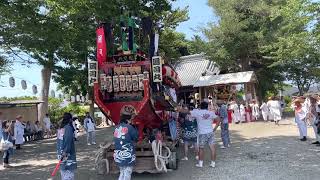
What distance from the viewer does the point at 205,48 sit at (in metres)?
29.2

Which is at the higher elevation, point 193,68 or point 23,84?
point 193,68

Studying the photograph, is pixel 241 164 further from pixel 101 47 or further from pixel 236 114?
pixel 236 114

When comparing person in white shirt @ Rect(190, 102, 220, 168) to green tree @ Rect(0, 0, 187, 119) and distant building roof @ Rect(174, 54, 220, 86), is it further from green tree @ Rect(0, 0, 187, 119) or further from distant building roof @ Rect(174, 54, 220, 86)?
distant building roof @ Rect(174, 54, 220, 86)

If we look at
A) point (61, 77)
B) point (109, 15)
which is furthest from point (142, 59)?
point (61, 77)

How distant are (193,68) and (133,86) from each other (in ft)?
79.7

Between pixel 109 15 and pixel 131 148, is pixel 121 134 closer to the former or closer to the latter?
pixel 131 148

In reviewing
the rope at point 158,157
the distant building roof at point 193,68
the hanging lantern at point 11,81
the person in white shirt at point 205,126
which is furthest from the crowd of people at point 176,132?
the distant building roof at point 193,68

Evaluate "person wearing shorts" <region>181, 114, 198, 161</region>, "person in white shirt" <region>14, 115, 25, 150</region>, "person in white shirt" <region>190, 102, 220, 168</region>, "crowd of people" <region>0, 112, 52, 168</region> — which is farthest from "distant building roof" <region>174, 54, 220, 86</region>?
"person in white shirt" <region>190, 102, 220, 168</region>

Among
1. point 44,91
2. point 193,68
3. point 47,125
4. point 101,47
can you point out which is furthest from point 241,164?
point 193,68

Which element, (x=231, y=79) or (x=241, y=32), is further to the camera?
(x=241, y=32)

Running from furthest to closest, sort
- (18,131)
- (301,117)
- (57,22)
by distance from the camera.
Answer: (18,131)
(301,117)
(57,22)

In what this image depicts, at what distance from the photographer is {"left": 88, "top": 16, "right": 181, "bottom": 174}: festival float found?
9.83 meters

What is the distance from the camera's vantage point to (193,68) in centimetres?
3481

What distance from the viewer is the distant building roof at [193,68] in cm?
3291
